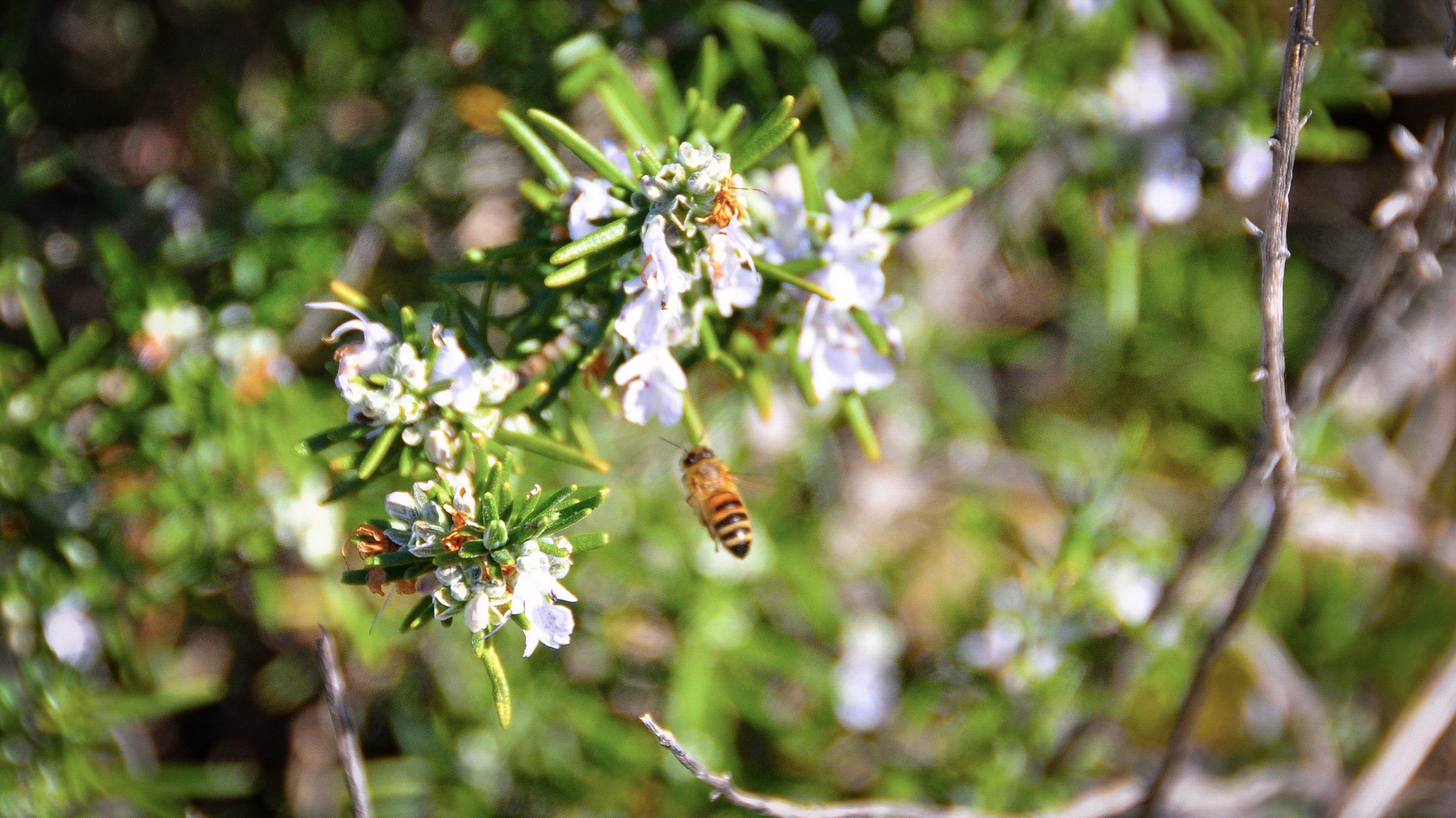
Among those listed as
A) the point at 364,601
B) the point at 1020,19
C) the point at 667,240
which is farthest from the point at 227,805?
the point at 1020,19

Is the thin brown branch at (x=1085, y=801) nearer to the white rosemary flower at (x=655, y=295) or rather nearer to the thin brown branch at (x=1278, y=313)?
the thin brown branch at (x=1278, y=313)

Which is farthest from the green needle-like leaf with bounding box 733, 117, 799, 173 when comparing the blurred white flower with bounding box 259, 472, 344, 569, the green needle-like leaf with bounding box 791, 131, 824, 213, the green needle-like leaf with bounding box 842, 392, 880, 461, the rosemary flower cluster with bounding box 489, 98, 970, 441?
the blurred white flower with bounding box 259, 472, 344, 569

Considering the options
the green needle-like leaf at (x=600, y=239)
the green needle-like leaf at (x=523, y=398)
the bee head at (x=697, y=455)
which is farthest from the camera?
→ the bee head at (x=697, y=455)

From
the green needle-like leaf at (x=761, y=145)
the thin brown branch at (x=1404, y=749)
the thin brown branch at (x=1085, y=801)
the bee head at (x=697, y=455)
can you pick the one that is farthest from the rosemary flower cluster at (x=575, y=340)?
the thin brown branch at (x=1404, y=749)

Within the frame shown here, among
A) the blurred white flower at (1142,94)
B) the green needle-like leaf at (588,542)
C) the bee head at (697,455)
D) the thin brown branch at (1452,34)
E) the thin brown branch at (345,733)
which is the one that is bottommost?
the thin brown branch at (345,733)

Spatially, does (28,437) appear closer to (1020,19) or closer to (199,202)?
(199,202)

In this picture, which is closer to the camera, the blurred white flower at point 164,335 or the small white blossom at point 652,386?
the small white blossom at point 652,386
